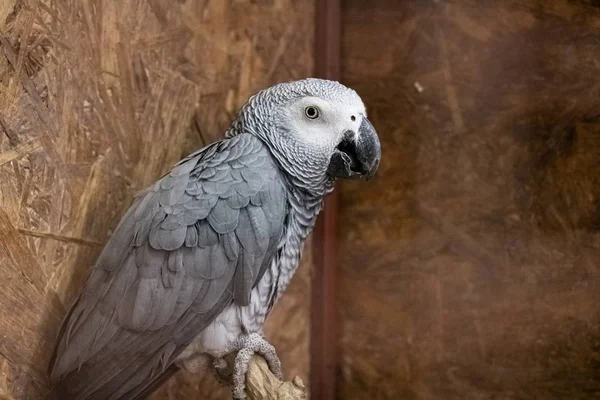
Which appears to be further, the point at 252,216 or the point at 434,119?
the point at 434,119

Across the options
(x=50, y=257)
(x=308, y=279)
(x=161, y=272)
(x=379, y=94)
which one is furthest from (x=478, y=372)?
(x=50, y=257)

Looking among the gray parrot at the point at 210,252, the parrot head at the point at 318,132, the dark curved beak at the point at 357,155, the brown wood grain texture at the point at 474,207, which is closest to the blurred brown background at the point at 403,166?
the brown wood grain texture at the point at 474,207

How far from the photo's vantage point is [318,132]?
1259 millimetres

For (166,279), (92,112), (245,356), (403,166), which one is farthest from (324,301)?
(92,112)

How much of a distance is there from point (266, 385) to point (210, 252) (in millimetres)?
271

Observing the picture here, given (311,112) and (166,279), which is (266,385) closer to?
(166,279)

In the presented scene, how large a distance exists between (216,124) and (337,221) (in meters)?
0.46

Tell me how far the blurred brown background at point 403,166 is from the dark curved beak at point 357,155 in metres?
0.43

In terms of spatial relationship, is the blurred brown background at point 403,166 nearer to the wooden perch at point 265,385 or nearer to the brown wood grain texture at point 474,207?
the brown wood grain texture at point 474,207

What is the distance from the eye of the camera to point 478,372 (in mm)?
1625

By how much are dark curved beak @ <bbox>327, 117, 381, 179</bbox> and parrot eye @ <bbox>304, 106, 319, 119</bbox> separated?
72 mm

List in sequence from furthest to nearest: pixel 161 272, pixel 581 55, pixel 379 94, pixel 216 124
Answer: pixel 379 94 < pixel 216 124 < pixel 581 55 < pixel 161 272

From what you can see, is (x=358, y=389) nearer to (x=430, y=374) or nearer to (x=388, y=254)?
(x=430, y=374)

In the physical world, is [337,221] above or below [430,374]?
above
